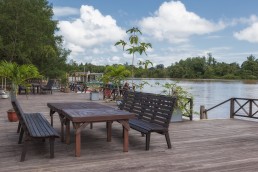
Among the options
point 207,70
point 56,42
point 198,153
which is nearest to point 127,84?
point 198,153

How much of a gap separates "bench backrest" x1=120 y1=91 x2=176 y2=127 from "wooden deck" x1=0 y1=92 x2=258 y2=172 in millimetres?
452

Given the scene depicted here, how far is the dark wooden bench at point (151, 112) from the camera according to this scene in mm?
5398

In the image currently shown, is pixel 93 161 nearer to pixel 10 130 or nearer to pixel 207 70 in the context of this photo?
pixel 10 130

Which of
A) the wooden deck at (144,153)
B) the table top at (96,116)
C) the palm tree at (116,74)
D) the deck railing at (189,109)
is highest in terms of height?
the palm tree at (116,74)

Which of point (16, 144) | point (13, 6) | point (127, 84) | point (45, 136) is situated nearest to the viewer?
point (45, 136)

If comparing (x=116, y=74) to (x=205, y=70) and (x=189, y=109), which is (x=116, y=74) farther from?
(x=205, y=70)

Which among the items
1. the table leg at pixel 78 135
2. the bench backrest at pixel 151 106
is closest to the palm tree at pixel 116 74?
the bench backrest at pixel 151 106

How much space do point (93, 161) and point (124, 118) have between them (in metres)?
0.82

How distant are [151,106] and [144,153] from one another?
1089 mm

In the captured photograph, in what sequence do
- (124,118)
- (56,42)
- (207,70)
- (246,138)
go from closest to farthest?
(124,118)
(246,138)
(56,42)
(207,70)

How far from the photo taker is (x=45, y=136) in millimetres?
4672

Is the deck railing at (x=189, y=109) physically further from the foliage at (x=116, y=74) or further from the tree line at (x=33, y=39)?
the foliage at (x=116, y=74)

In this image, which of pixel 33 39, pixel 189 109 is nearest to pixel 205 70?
pixel 33 39

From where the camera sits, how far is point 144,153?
5215mm
